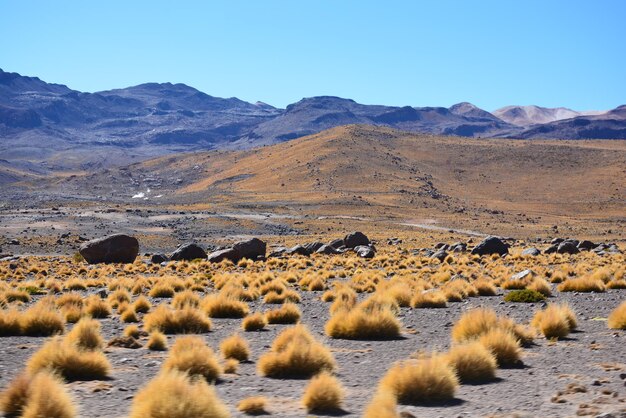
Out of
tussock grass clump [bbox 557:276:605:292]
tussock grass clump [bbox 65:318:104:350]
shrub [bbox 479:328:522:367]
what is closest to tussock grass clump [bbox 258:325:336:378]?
shrub [bbox 479:328:522:367]

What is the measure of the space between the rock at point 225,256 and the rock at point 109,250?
574 centimetres

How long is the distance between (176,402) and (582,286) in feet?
63.3

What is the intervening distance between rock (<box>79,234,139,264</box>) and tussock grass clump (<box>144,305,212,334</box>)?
91.1ft

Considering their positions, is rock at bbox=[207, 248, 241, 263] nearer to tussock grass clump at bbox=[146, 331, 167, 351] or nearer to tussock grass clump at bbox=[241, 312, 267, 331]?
tussock grass clump at bbox=[241, 312, 267, 331]

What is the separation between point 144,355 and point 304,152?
455 ft

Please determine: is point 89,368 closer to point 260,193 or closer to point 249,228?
point 249,228

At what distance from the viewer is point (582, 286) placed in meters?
22.9

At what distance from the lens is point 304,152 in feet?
491

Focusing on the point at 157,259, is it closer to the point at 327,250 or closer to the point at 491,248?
the point at 327,250

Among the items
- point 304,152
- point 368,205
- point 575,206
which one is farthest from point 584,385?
point 304,152

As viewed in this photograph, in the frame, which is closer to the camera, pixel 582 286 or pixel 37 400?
pixel 37 400

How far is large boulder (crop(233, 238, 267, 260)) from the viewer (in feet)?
137

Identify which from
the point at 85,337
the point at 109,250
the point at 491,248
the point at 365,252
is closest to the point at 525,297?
the point at 85,337

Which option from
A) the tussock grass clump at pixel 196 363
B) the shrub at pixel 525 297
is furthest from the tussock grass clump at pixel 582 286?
the tussock grass clump at pixel 196 363
